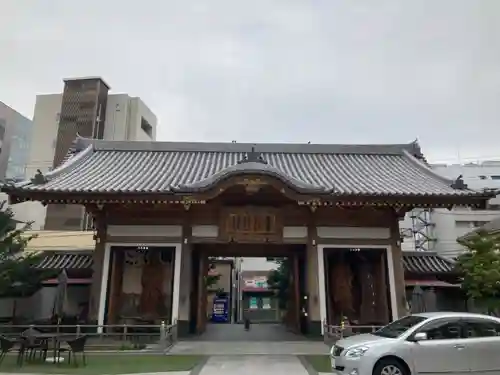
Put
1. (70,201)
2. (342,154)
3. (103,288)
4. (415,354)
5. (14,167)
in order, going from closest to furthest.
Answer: (415,354)
(70,201)
(103,288)
(342,154)
(14,167)

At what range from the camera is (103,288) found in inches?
536

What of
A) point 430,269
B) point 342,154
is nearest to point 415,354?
point 430,269

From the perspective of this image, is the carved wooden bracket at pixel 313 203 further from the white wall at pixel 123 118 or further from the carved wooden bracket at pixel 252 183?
the white wall at pixel 123 118

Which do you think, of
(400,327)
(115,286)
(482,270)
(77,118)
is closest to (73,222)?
(77,118)

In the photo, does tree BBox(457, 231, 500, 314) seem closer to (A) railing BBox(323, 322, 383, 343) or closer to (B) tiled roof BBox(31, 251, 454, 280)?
(B) tiled roof BBox(31, 251, 454, 280)

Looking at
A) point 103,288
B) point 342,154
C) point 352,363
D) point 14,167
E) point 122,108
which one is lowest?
point 352,363

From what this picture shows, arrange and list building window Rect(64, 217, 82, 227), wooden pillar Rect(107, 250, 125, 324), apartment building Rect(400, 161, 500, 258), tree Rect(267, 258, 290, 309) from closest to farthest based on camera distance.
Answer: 1. wooden pillar Rect(107, 250, 125, 324)
2. tree Rect(267, 258, 290, 309)
3. building window Rect(64, 217, 82, 227)
4. apartment building Rect(400, 161, 500, 258)

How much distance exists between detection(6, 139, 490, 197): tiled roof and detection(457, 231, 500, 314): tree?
7.96 ft

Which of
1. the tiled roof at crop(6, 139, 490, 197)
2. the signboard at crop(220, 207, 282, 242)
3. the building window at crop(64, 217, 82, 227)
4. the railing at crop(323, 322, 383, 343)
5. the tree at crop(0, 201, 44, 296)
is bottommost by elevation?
the railing at crop(323, 322, 383, 343)

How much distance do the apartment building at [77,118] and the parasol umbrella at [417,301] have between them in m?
33.4

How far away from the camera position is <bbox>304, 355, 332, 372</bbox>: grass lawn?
357 inches

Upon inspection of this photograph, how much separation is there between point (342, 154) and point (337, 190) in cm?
486

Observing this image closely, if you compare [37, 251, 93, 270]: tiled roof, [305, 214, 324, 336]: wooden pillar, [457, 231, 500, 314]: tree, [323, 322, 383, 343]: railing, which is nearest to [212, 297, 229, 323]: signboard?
[37, 251, 93, 270]: tiled roof

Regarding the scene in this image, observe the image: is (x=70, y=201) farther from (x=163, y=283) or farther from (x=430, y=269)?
(x=430, y=269)
